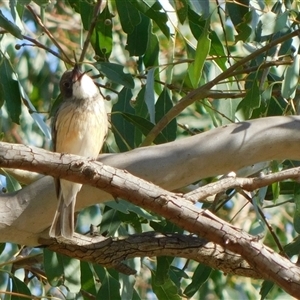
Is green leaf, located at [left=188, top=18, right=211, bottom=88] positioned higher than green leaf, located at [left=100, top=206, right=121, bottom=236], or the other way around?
green leaf, located at [left=188, top=18, right=211, bottom=88]

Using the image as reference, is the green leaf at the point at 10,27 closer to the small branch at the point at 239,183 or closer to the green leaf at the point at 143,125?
the green leaf at the point at 143,125

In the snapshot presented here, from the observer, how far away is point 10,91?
360 cm

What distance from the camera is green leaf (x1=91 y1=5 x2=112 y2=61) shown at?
383 cm

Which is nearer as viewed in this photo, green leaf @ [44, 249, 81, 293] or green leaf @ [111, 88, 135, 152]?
green leaf @ [44, 249, 81, 293]

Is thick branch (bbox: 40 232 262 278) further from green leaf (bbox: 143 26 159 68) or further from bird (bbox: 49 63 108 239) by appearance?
green leaf (bbox: 143 26 159 68)

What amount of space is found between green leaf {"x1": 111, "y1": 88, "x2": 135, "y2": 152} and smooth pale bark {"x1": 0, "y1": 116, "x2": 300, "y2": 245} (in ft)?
2.28

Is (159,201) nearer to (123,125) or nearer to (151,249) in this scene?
(151,249)

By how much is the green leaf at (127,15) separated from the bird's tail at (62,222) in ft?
2.84

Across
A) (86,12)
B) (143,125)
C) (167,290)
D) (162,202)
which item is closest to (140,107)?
(143,125)

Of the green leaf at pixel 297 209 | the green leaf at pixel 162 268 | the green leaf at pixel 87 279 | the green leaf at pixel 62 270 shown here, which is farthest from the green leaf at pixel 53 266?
the green leaf at pixel 297 209

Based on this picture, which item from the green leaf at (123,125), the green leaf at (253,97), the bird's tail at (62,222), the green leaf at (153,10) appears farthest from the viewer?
the green leaf at (123,125)

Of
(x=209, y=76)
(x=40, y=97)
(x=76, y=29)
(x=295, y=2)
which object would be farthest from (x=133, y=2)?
(x=76, y=29)

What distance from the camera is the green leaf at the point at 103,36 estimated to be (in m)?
3.83

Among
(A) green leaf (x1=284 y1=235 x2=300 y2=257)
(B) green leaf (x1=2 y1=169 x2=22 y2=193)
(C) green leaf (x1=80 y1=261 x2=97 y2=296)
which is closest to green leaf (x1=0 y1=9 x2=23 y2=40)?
(B) green leaf (x1=2 y1=169 x2=22 y2=193)
